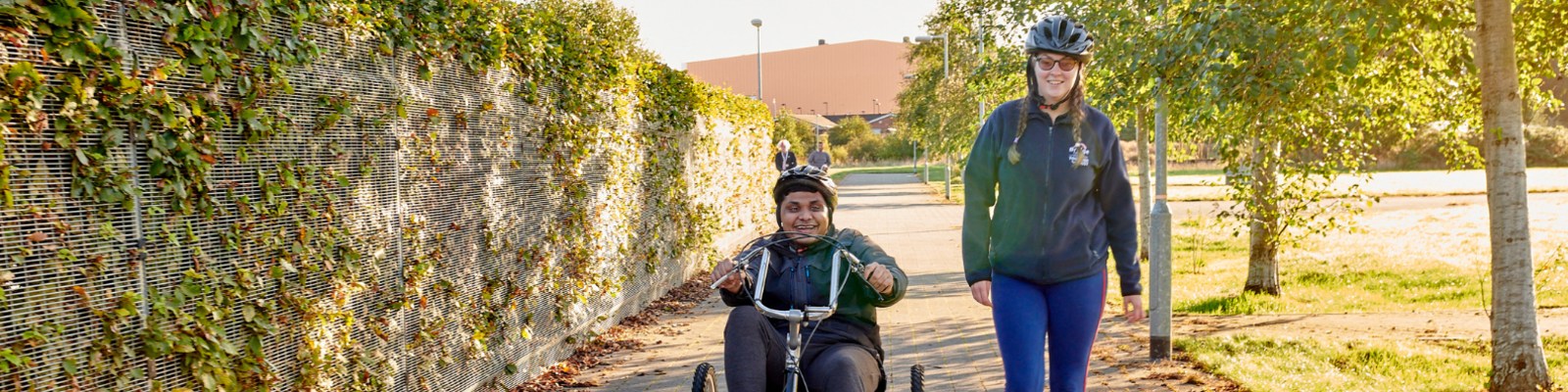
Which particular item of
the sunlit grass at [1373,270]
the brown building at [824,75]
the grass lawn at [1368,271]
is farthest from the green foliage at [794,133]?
the brown building at [824,75]

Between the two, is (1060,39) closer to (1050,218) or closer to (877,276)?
(1050,218)

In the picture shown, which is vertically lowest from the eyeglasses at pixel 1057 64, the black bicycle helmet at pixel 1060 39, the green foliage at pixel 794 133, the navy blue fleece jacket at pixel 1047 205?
the navy blue fleece jacket at pixel 1047 205

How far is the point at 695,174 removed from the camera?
448 inches

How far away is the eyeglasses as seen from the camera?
3145 mm

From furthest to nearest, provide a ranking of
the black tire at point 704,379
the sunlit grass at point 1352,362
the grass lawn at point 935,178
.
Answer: the grass lawn at point 935,178, the sunlit grass at point 1352,362, the black tire at point 704,379

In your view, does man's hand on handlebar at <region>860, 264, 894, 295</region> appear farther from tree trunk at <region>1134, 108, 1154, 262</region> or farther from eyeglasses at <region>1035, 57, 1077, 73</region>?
tree trunk at <region>1134, 108, 1154, 262</region>

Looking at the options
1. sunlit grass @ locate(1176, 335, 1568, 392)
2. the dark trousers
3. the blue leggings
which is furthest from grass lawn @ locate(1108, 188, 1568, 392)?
the dark trousers

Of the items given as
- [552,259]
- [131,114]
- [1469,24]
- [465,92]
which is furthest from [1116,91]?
[131,114]

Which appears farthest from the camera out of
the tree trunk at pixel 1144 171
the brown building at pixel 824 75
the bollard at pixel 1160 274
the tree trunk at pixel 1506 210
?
the brown building at pixel 824 75

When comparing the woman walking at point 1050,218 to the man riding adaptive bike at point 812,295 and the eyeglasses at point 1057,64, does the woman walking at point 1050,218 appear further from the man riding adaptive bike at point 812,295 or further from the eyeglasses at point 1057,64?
the man riding adaptive bike at point 812,295

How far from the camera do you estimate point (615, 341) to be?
24.7ft

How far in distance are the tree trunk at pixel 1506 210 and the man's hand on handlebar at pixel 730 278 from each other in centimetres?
412

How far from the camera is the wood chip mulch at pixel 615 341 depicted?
614 centimetres

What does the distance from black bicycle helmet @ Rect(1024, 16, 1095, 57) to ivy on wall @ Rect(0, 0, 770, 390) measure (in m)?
2.45
